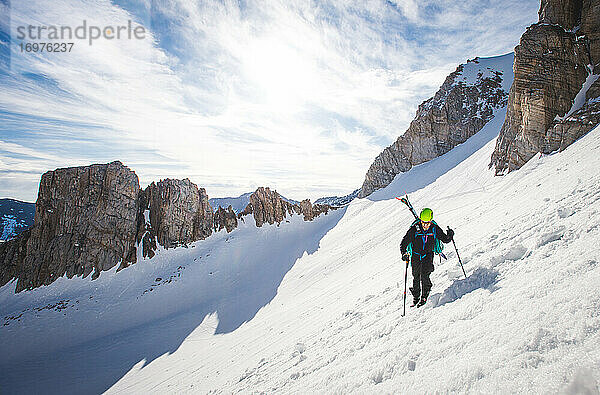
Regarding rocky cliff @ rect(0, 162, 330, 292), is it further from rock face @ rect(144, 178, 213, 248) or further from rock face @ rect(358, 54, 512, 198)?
rock face @ rect(358, 54, 512, 198)

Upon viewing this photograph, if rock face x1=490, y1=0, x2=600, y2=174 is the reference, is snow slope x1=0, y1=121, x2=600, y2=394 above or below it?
below

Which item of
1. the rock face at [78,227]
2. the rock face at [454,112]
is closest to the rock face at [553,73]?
the rock face at [454,112]

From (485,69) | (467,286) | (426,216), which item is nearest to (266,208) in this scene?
(426,216)

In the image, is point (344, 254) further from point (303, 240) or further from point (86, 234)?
point (86, 234)

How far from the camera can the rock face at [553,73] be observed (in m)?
14.7

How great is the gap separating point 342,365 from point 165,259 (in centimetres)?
3601

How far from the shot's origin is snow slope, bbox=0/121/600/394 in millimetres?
2889

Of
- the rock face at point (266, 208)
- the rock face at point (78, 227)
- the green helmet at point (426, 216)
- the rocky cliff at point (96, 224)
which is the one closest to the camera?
the green helmet at point (426, 216)

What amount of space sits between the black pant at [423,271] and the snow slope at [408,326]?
0.34 metres

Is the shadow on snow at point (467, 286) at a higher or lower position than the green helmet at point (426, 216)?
lower

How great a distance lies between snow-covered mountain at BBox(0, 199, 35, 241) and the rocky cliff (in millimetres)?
129910

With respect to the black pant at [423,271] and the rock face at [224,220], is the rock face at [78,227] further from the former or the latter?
the black pant at [423,271]

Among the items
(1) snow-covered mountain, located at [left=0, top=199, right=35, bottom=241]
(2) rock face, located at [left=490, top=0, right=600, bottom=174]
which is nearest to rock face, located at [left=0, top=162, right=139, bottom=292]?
(2) rock face, located at [left=490, top=0, right=600, bottom=174]

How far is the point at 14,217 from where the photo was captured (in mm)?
148500
